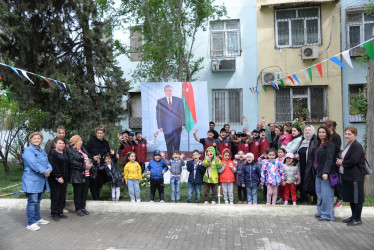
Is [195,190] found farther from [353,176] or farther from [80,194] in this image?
[353,176]

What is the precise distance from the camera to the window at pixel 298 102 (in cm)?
1454

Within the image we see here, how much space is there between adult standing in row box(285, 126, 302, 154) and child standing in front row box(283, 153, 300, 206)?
36 centimetres

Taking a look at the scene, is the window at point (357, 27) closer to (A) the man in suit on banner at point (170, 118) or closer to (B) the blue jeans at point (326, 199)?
Result: (A) the man in suit on banner at point (170, 118)

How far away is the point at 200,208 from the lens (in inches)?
285

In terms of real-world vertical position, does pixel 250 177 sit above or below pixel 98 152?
below

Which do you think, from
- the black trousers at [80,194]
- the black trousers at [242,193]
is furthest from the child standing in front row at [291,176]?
the black trousers at [80,194]

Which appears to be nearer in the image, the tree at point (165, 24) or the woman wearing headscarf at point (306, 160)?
the woman wearing headscarf at point (306, 160)

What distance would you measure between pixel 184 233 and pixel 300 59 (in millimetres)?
10776

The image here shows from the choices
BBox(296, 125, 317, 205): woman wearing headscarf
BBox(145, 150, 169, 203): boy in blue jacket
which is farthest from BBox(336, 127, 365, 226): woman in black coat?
BBox(145, 150, 169, 203): boy in blue jacket

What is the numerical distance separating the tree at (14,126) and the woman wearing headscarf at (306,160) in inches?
372

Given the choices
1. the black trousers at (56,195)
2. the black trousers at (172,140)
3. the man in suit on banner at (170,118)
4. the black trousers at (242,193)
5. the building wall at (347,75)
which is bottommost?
the black trousers at (242,193)

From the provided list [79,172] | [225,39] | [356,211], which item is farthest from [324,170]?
[225,39]

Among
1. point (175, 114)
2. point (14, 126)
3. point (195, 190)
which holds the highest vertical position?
point (175, 114)

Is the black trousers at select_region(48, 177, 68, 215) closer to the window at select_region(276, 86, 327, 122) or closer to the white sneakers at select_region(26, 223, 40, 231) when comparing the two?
the white sneakers at select_region(26, 223, 40, 231)
